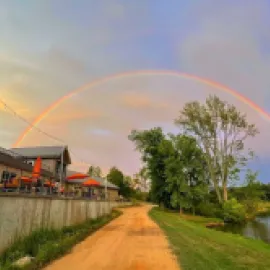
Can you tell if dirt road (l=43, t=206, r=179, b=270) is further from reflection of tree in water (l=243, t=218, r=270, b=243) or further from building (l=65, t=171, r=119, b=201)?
reflection of tree in water (l=243, t=218, r=270, b=243)

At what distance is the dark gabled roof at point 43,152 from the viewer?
1435 inches

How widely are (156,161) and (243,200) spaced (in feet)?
58.5

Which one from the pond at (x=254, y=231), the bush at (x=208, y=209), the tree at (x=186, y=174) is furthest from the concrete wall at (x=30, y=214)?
the bush at (x=208, y=209)

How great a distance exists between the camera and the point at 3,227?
893 cm

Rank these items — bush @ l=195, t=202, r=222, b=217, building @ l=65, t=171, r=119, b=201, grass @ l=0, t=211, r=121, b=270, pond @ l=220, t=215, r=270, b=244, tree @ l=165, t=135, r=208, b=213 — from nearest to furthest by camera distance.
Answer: grass @ l=0, t=211, r=121, b=270
building @ l=65, t=171, r=119, b=201
pond @ l=220, t=215, r=270, b=244
tree @ l=165, t=135, r=208, b=213
bush @ l=195, t=202, r=222, b=217

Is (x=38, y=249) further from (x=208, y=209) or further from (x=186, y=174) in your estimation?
(x=208, y=209)

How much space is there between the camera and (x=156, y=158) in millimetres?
52844

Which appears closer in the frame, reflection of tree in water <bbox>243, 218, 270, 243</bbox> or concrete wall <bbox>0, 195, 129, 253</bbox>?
concrete wall <bbox>0, 195, 129, 253</bbox>

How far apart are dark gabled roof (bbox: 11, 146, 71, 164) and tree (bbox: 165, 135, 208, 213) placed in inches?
681

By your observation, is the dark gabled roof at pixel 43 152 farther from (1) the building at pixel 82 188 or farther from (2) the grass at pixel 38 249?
(2) the grass at pixel 38 249

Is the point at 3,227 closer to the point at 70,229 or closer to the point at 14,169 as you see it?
the point at 70,229

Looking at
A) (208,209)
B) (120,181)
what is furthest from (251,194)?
(120,181)

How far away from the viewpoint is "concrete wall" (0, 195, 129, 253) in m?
9.08

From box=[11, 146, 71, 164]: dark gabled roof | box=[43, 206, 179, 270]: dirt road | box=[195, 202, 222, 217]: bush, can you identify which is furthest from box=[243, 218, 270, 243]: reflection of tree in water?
box=[11, 146, 71, 164]: dark gabled roof
